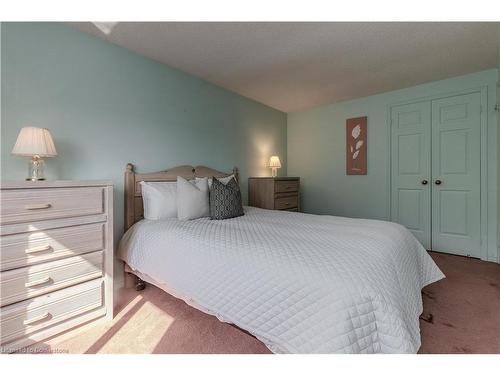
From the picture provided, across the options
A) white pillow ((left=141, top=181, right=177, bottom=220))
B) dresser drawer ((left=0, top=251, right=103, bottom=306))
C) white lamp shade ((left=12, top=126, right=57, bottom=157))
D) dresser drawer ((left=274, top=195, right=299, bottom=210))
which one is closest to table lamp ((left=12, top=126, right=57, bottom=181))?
white lamp shade ((left=12, top=126, right=57, bottom=157))

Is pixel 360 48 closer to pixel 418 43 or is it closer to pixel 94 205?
pixel 418 43

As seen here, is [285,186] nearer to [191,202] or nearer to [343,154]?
[343,154]

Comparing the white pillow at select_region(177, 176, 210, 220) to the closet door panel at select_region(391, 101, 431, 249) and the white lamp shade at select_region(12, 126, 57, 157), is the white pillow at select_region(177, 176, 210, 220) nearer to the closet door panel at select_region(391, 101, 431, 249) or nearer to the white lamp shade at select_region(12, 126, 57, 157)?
the white lamp shade at select_region(12, 126, 57, 157)

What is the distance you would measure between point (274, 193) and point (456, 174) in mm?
2320

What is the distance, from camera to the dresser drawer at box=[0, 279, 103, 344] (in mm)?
1191

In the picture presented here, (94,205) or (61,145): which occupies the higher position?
(61,145)

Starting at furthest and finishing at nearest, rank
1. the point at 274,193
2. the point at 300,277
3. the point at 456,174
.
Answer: the point at 274,193
the point at 456,174
the point at 300,277

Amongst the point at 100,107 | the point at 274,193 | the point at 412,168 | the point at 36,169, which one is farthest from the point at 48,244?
the point at 412,168

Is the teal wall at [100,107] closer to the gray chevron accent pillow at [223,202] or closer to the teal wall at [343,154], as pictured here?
the gray chevron accent pillow at [223,202]

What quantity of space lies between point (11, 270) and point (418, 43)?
3417mm

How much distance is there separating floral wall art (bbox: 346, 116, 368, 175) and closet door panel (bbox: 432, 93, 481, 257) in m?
0.85

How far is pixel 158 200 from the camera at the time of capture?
204 cm

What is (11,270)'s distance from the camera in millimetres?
1208
